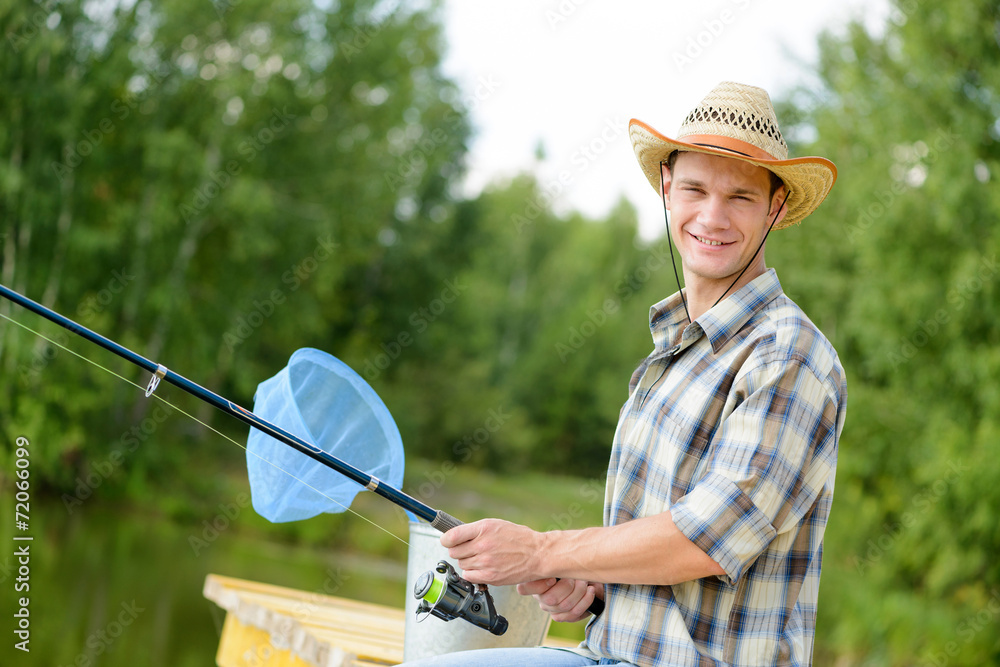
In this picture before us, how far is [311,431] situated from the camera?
6.60 ft

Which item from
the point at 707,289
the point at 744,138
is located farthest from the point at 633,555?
the point at 744,138

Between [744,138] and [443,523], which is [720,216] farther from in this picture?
[443,523]

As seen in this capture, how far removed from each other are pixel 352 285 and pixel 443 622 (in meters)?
15.5

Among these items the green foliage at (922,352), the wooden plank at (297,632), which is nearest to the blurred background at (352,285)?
the green foliage at (922,352)

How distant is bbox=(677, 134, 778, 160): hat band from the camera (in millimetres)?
1705

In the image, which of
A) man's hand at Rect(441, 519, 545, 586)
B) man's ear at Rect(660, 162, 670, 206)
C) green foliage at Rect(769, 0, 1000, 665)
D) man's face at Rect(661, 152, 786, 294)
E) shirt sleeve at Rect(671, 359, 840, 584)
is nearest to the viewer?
shirt sleeve at Rect(671, 359, 840, 584)

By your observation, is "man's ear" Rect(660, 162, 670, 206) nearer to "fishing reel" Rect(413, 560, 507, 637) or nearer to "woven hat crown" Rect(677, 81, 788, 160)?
"woven hat crown" Rect(677, 81, 788, 160)

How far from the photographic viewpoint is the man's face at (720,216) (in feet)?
5.70

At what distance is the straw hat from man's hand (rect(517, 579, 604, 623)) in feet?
2.64

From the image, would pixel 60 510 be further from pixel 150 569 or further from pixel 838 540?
pixel 838 540

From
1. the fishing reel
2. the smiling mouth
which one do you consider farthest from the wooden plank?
the smiling mouth

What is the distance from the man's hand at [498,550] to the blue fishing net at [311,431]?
0.34 m

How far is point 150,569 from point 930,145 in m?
8.18

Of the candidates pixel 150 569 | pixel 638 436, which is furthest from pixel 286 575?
pixel 638 436
